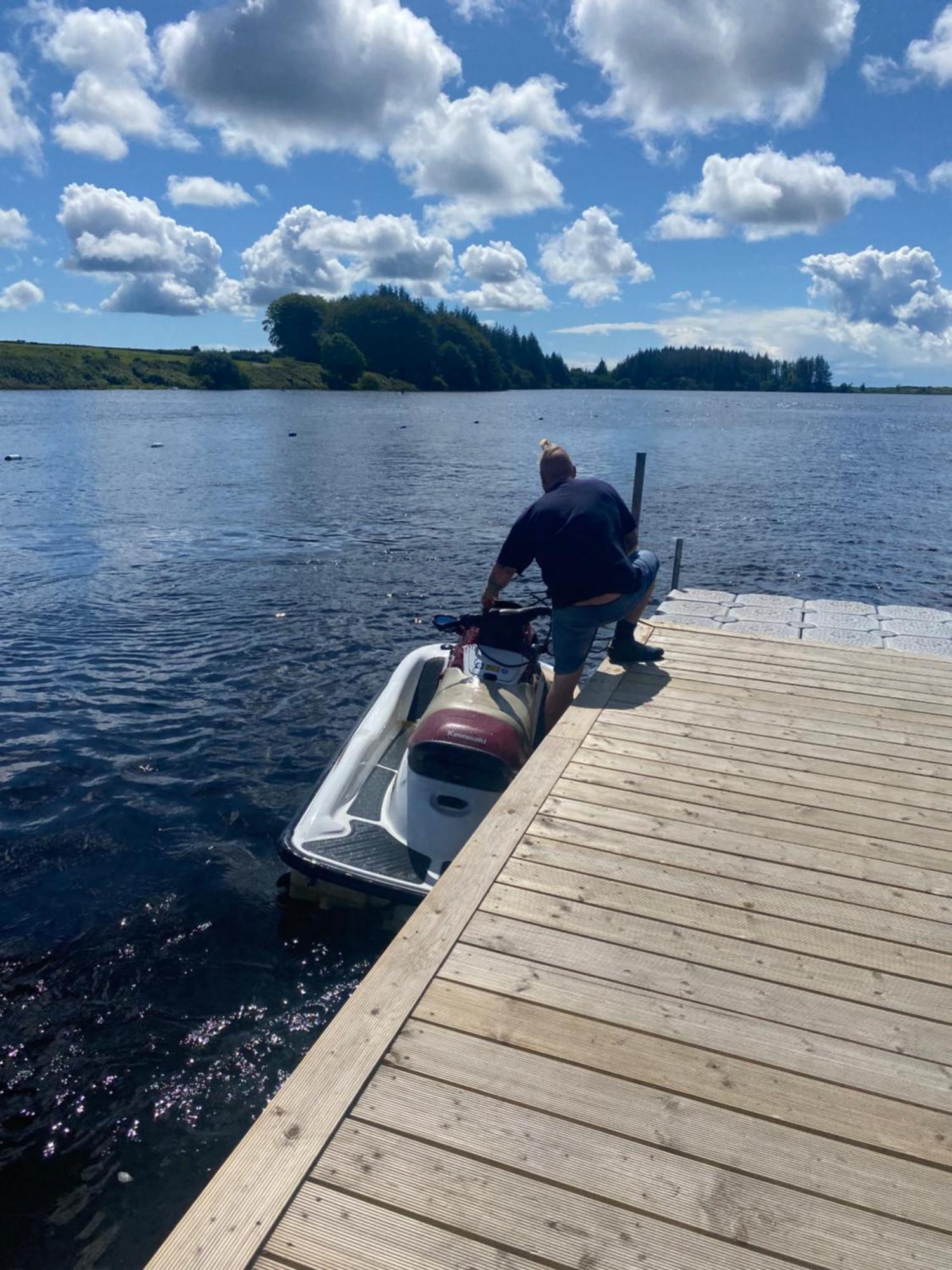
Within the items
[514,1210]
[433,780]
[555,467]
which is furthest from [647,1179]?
[555,467]

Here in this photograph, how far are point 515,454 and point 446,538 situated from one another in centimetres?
2298

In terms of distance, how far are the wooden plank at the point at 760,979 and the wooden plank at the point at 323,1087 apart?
19cm

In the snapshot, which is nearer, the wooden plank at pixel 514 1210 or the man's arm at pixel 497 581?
the wooden plank at pixel 514 1210

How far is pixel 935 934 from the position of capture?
354 centimetres

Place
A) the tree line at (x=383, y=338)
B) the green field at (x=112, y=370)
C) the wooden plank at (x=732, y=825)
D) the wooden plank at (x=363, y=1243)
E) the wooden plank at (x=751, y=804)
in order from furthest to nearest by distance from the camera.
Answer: the tree line at (x=383, y=338) → the green field at (x=112, y=370) → the wooden plank at (x=751, y=804) → the wooden plank at (x=732, y=825) → the wooden plank at (x=363, y=1243)

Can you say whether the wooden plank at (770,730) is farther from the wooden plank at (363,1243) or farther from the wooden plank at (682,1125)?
the wooden plank at (363,1243)

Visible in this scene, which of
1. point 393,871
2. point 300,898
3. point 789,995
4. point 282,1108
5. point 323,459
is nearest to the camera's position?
point 282,1108

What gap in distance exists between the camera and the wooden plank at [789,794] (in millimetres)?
4402

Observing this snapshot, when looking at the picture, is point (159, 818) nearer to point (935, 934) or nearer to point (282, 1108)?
point (282, 1108)

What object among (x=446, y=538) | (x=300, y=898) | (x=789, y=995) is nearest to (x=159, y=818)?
(x=300, y=898)

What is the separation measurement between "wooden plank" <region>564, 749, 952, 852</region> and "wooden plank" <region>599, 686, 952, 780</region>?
68cm

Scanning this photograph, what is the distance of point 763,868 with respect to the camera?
13.2ft

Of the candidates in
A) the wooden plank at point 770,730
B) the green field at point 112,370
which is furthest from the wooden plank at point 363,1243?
the green field at point 112,370

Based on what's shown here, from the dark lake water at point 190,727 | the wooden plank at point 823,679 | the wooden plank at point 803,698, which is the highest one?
the wooden plank at point 823,679
